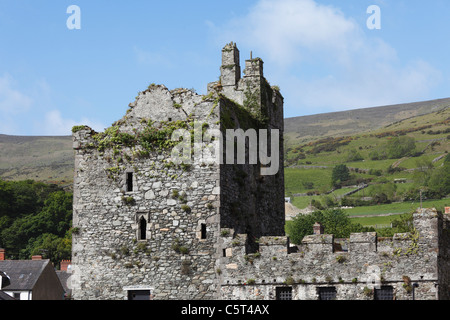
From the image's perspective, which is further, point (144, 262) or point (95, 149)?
point (95, 149)

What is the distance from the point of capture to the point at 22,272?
58.9 metres

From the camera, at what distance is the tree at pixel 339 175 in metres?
192

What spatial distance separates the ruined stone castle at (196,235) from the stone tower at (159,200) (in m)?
0.04

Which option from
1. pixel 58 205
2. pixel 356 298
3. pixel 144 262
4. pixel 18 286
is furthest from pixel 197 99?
pixel 58 205

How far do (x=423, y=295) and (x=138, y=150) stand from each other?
35.8ft

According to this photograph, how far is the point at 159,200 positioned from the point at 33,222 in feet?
287

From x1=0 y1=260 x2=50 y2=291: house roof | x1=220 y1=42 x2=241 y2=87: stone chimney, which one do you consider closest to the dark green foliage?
x1=0 y1=260 x2=50 y2=291: house roof

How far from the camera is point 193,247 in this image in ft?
79.7

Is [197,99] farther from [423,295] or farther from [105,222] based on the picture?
[423,295]

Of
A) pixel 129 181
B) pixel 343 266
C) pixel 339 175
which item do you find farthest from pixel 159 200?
pixel 339 175

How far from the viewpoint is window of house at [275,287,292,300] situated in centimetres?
2280

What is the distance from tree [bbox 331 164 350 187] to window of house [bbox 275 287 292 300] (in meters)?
168

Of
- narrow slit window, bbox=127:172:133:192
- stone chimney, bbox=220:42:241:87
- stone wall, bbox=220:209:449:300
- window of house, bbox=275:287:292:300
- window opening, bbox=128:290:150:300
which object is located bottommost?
window opening, bbox=128:290:150:300
